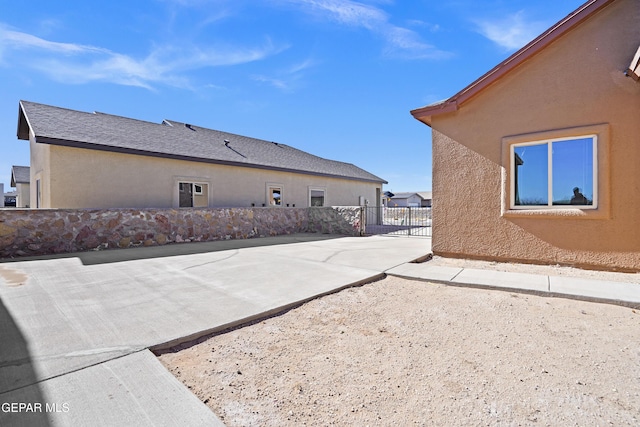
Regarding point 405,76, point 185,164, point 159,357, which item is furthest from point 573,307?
point 185,164

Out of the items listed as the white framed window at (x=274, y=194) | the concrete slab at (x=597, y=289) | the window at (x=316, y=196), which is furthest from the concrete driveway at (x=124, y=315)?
the window at (x=316, y=196)

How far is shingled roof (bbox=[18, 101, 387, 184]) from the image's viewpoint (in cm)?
963

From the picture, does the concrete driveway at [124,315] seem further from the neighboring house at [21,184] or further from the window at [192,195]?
the neighboring house at [21,184]

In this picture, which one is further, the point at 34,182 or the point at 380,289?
the point at 34,182

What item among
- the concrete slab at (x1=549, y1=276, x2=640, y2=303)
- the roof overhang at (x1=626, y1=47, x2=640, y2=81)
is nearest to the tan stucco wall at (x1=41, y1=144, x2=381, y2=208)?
the concrete slab at (x1=549, y1=276, x2=640, y2=303)

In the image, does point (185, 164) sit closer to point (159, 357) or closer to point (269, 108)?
point (269, 108)

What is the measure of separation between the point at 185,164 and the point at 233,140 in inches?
226

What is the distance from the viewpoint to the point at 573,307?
3820 mm

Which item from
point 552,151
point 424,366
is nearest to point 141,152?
point 424,366

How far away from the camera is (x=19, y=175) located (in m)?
23.0

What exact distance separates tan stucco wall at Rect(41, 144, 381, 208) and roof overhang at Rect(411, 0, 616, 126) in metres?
9.21

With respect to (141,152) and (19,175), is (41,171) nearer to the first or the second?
(141,152)

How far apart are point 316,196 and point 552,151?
43.3 ft

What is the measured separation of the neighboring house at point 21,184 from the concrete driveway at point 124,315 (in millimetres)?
19467
